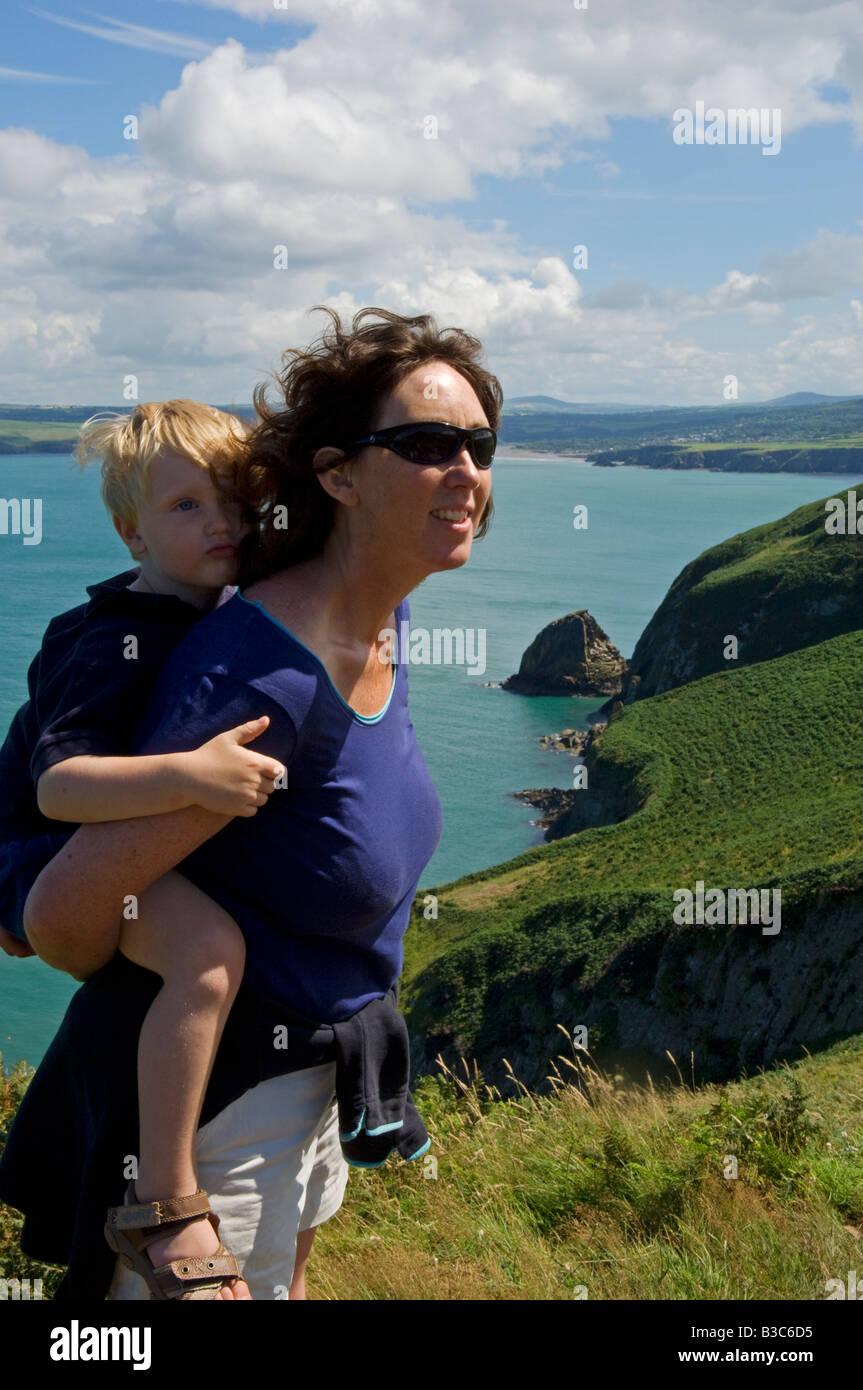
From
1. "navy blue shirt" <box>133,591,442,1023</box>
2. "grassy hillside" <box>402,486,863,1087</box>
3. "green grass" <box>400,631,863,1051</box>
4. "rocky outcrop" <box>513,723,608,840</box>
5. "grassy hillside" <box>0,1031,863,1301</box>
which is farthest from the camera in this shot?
"rocky outcrop" <box>513,723,608,840</box>

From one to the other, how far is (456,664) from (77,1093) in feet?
412

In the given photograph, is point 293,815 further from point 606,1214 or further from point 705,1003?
point 705,1003

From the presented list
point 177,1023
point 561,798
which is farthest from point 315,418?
point 561,798

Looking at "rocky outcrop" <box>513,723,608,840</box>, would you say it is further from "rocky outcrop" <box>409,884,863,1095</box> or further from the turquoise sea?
"rocky outcrop" <box>409,884,863,1095</box>

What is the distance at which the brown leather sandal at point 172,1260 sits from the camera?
218 centimetres

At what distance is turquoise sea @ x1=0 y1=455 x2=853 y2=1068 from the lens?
76750 millimetres

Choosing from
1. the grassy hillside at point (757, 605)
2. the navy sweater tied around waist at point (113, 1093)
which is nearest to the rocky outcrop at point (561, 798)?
the grassy hillside at point (757, 605)

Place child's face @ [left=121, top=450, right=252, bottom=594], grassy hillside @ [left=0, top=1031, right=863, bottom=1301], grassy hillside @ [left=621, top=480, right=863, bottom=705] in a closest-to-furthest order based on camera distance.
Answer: child's face @ [left=121, top=450, right=252, bottom=594] → grassy hillside @ [left=0, top=1031, right=863, bottom=1301] → grassy hillside @ [left=621, top=480, right=863, bottom=705]

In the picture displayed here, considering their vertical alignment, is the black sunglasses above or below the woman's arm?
above

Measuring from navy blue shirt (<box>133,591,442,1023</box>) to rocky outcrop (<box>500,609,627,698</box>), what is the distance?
362 ft

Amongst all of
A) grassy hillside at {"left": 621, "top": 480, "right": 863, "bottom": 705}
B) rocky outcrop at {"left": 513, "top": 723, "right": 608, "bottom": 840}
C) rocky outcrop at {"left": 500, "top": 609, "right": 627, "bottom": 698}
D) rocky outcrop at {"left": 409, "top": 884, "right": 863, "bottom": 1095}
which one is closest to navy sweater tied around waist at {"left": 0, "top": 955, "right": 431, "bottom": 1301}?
rocky outcrop at {"left": 409, "top": 884, "right": 863, "bottom": 1095}

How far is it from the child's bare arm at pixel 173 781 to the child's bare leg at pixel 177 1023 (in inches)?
7.7

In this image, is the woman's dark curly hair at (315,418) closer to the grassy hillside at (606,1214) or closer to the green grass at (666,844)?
the grassy hillside at (606,1214)
